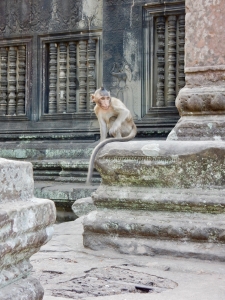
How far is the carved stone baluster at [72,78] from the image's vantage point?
23.1 feet

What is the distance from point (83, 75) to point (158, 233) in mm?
4056

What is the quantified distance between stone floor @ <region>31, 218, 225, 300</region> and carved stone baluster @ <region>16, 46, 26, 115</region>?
13.6 ft

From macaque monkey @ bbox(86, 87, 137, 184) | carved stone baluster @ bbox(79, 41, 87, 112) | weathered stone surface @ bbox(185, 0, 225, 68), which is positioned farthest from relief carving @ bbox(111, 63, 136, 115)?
weathered stone surface @ bbox(185, 0, 225, 68)

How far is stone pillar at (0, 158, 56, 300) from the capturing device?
1.57 m

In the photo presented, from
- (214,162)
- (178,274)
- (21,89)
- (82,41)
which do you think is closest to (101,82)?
(82,41)

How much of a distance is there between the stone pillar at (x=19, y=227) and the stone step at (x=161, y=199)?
61.3 inches

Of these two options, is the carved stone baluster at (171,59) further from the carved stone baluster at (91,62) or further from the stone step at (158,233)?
the stone step at (158,233)

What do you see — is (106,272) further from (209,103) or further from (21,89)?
(21,89)

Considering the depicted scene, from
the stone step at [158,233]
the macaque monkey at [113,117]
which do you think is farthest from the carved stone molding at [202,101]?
the macaque monkey at [113,117]

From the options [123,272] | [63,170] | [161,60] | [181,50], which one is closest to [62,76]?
[63,170]

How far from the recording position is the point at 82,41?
276 inches

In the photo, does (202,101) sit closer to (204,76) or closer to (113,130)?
(204,76)

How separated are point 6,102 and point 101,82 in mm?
1535

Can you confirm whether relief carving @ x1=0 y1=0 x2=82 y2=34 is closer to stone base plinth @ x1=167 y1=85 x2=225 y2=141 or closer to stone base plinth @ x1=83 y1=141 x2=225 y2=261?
stone base plinth @ x1=167 y1=85 x2=225 y2=141
